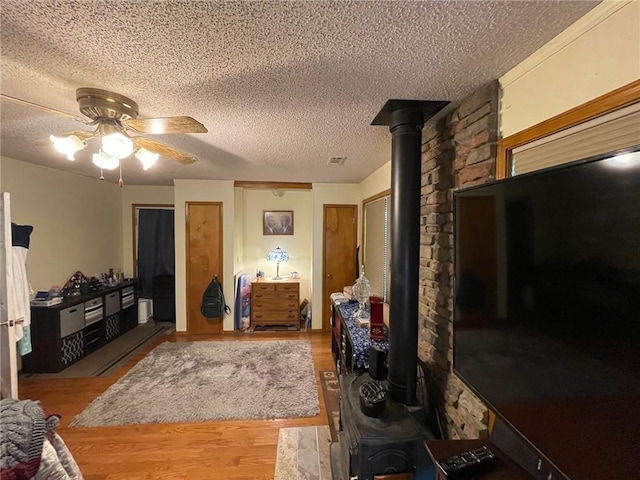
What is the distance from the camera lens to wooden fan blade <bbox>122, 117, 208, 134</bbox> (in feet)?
4.69

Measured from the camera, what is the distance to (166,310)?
4816 mm

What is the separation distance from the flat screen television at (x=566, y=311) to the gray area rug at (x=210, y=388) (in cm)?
204

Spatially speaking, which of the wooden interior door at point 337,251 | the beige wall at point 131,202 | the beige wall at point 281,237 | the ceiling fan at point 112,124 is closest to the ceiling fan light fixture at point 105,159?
the ceiling fan at point 112,124

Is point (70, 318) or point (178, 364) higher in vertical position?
point (70, 318)

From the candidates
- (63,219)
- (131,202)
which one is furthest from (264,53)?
(131,202)

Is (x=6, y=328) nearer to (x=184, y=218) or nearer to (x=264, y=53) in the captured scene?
(x=184, y=218)

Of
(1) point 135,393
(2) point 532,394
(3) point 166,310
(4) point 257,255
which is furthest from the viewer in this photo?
(4) point 257,255

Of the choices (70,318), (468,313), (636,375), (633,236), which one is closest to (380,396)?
(468,313)

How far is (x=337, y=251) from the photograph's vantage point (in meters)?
4.47

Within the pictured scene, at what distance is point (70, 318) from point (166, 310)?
5.19ft

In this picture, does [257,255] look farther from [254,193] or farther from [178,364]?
[178,364]

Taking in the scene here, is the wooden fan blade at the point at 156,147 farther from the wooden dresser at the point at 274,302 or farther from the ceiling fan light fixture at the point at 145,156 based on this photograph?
the wooden dresser at the point at 274,302

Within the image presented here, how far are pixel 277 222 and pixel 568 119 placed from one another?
446 centimetres

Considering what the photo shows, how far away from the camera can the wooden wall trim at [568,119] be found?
0.82 meters
